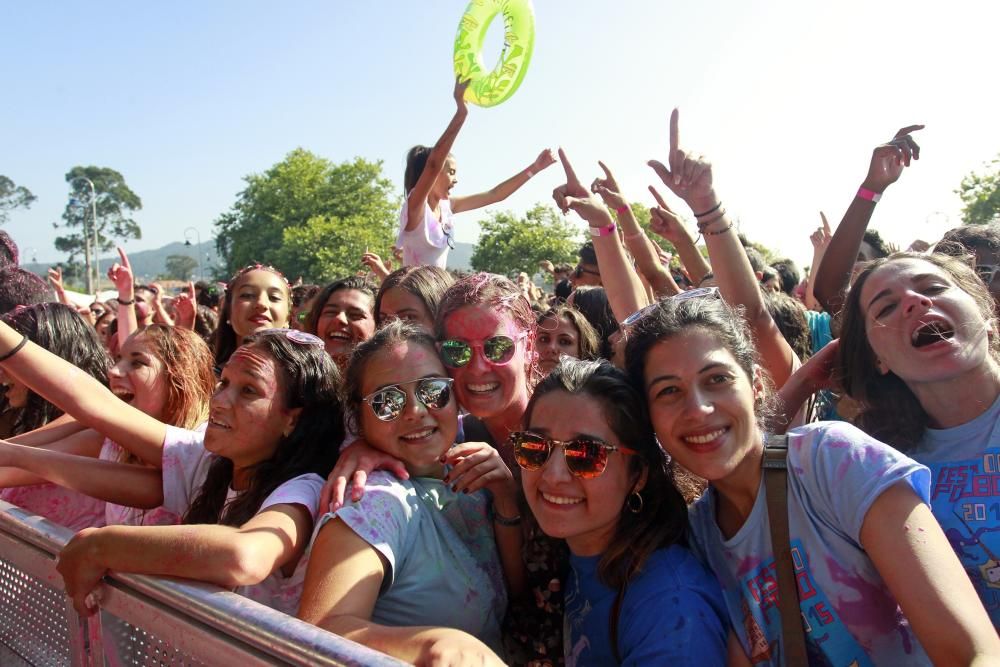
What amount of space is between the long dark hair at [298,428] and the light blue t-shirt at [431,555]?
18.3 inches

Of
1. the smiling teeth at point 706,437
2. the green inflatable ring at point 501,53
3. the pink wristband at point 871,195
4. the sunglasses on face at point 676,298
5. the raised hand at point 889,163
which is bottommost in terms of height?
the smiling teeth at point 706,437

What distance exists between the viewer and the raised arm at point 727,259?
9.57 ft

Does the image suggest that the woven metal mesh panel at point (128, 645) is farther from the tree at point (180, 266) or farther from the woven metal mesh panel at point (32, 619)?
the tree at point (180, 266)

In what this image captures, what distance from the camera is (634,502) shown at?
201 cm

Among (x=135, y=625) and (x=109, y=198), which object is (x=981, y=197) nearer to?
(x=135, y=625)

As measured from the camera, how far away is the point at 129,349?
3.18m

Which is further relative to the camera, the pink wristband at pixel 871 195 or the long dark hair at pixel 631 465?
the pink wristband at pixel 871 195

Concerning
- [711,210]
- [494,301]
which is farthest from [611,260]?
[494,301]

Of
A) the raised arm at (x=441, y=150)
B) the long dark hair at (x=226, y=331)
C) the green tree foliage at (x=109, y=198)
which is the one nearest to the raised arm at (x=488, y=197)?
the raised arm at (x=441, y=150)

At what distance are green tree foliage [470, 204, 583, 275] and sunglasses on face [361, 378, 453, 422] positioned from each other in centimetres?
4674

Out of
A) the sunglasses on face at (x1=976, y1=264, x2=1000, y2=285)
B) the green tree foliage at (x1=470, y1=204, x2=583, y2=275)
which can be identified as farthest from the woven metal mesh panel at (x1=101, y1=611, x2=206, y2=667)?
the green tree foliage at (x1=470, y1=204, x2=583, y2=275)

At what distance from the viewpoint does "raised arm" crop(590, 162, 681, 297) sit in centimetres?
375

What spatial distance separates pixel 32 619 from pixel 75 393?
798 mm

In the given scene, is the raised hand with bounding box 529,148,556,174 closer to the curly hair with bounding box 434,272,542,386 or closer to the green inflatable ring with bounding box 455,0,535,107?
the green inflatable ring with bounding box 455,0,535,107
